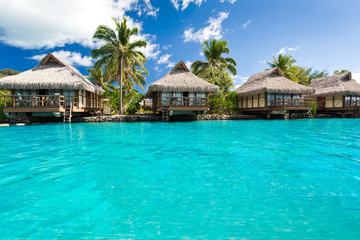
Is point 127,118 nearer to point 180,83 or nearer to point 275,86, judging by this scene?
point 180,83

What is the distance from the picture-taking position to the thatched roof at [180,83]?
15609 mm

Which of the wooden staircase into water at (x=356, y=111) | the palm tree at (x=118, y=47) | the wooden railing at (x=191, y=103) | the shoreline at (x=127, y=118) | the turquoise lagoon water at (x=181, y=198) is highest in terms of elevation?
the palm tree at (x=118, y=47)

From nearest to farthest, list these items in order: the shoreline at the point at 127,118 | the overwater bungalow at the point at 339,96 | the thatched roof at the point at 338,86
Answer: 1. the shoreline at the point at 127,118
2. the thatched roof at the point at 338,86
3. the overwater bungalow at the point at 339,96

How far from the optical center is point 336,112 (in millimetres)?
22453

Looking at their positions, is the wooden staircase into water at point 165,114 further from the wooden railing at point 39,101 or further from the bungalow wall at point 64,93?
the wooden railing at point 39,101

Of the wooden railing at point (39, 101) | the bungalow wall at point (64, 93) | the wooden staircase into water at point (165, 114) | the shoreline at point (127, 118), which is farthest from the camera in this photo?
the wooden staircase into water at point (165, 114)

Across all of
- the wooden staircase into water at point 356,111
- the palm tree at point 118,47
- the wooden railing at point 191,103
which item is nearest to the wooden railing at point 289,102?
the wooden staircase into water at point 356,111

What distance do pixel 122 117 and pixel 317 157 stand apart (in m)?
14.5

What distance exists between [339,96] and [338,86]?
1.13 metres

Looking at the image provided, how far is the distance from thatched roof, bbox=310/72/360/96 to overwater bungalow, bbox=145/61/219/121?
14534 millimetres

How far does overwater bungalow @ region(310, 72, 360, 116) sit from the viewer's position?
20505 millimetres

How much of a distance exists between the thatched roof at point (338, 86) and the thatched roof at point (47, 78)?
81.8 ft

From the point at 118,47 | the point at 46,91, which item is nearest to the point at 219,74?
the point at 118,47

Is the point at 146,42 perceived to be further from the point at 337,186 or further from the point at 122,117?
the point at 337,186
